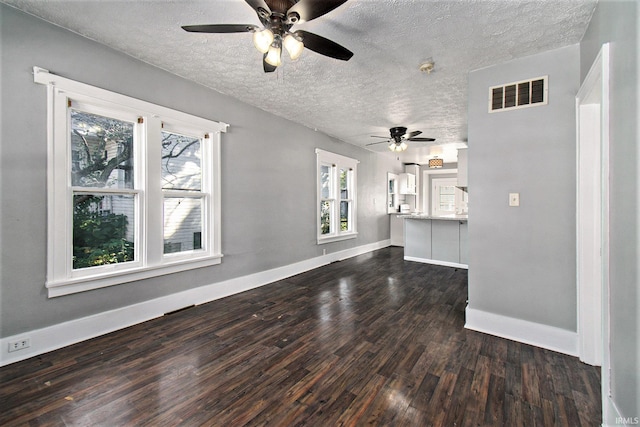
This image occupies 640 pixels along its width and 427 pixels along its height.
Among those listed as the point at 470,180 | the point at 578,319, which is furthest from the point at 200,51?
the point at 578,319

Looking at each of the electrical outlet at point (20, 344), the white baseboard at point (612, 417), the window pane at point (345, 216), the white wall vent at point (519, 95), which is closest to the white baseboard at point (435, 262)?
the window pane at point (345, 216)

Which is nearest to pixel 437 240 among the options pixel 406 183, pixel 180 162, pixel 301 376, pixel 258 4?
pixel 406 183

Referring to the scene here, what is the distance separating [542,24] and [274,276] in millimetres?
4180

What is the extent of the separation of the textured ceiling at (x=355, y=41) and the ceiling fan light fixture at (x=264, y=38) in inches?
17.9

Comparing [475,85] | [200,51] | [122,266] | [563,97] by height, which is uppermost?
[200,51]

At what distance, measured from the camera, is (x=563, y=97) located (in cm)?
237

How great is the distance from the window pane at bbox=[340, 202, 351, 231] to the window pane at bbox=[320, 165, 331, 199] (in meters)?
0.60

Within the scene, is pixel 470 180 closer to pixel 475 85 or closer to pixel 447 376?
pixel 475 85

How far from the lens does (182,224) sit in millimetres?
3316

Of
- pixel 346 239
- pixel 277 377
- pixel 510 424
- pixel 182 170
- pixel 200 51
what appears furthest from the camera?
pixel 346 239

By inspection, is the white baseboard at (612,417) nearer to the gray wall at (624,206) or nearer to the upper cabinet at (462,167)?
the gray wall at (624,206)

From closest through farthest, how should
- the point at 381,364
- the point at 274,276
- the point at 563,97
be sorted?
the point at 381,364
the point at 563,97
the point at 274,276

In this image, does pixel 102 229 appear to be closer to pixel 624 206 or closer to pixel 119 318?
pixel 119 318

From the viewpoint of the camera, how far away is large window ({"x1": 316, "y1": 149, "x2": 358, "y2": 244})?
559 centimetres
